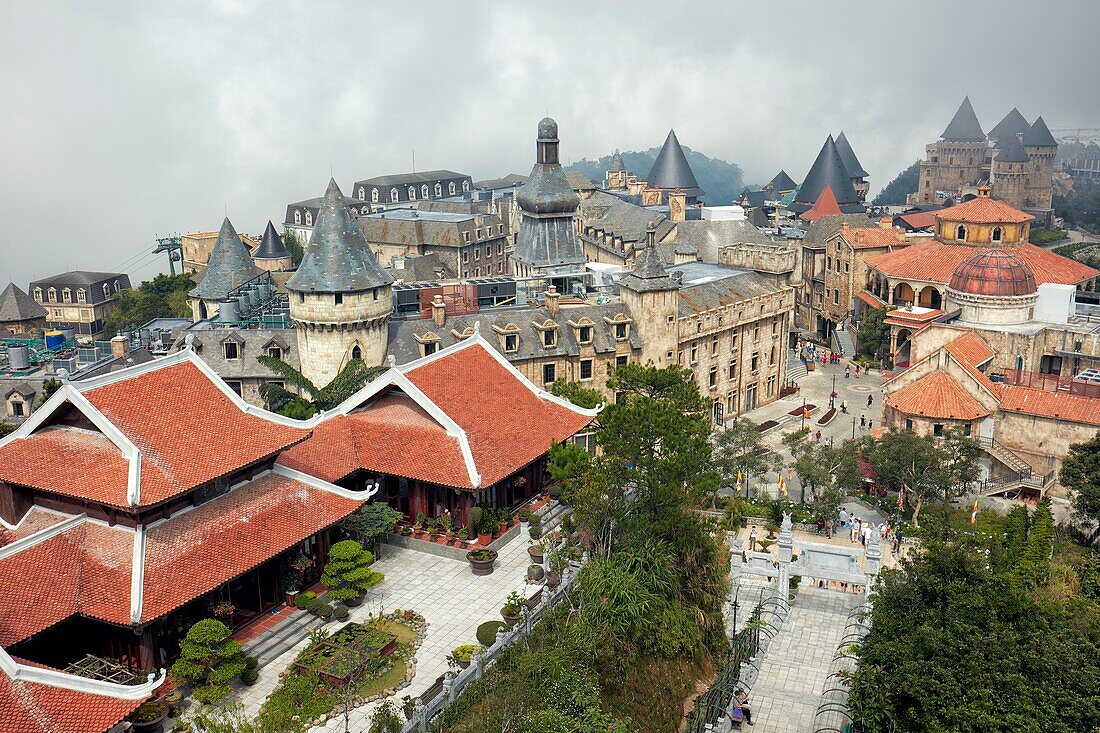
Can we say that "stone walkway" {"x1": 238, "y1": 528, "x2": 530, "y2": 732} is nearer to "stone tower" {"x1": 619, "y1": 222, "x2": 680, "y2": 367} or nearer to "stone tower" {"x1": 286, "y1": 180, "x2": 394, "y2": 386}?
"stone tower" {"x1": 286, "y1": 180, "x2": 394, "y2": 386}

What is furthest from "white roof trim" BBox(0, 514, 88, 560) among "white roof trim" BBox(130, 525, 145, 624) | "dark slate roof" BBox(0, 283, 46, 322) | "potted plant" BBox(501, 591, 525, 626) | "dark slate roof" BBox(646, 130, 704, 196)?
"dark slate roof" BBox(646, 130, 704, 196)

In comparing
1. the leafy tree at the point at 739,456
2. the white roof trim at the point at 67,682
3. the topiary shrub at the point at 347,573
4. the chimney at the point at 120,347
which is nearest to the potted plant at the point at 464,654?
the topiary shrub at the point at 347,573

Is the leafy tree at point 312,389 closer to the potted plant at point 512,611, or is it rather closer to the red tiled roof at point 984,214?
the potted plant at point 512,611

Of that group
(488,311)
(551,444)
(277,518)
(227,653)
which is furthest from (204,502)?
(488,311)

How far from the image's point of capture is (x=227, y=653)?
29.2 meters

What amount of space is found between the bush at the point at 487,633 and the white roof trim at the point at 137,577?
10893 millimetres

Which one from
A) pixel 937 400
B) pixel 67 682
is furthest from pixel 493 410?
pixel 937 400

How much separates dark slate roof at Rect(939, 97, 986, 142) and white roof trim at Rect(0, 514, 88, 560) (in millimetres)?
169712

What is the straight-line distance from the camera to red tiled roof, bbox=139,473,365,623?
29.5 meters

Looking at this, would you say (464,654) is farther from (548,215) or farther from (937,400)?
(548,215)

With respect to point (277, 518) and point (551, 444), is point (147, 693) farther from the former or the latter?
point (551, 444)

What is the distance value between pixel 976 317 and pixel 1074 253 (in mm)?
66342

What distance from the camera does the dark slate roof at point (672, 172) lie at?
5098 inches

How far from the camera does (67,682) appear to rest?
24953 millimetres
